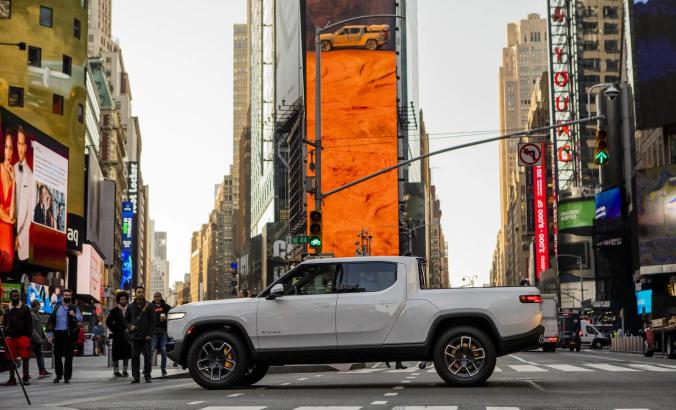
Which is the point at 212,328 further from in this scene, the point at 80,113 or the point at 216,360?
the point at 80,113

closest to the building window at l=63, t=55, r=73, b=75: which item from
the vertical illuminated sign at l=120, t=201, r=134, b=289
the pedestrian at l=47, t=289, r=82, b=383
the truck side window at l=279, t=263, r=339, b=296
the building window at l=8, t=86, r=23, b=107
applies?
the building window at l=8, t=86, r=23, b=107

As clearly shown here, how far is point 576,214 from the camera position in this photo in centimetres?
12162

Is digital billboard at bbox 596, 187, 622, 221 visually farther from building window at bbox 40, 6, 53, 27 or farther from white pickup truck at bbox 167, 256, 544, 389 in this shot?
white pickup truck at bbox 167, 256, 544, 389

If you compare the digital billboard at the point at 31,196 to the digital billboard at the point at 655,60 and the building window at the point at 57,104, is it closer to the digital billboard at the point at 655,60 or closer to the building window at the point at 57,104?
the building window at the point at 57,104

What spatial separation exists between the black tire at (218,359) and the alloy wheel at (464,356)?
3.25m

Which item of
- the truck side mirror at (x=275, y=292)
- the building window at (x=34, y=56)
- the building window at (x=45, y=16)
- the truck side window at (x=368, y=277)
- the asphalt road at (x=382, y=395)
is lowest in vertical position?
the asphalt road at (x=382, y=395)

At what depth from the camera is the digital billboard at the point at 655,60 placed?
6178 cm

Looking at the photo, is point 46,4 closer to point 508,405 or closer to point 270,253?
point 270,253

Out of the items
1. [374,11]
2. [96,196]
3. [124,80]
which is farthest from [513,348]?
[124,80]

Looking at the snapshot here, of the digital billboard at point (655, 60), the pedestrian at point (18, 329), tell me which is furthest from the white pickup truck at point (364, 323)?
the digital billboard at point (655, 60)

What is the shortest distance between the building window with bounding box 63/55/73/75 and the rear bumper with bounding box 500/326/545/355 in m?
63.7

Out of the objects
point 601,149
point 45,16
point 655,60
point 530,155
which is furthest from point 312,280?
point 45,16

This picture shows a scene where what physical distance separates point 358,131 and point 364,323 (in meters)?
81.8

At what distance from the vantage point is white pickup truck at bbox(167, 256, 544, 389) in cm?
1566
